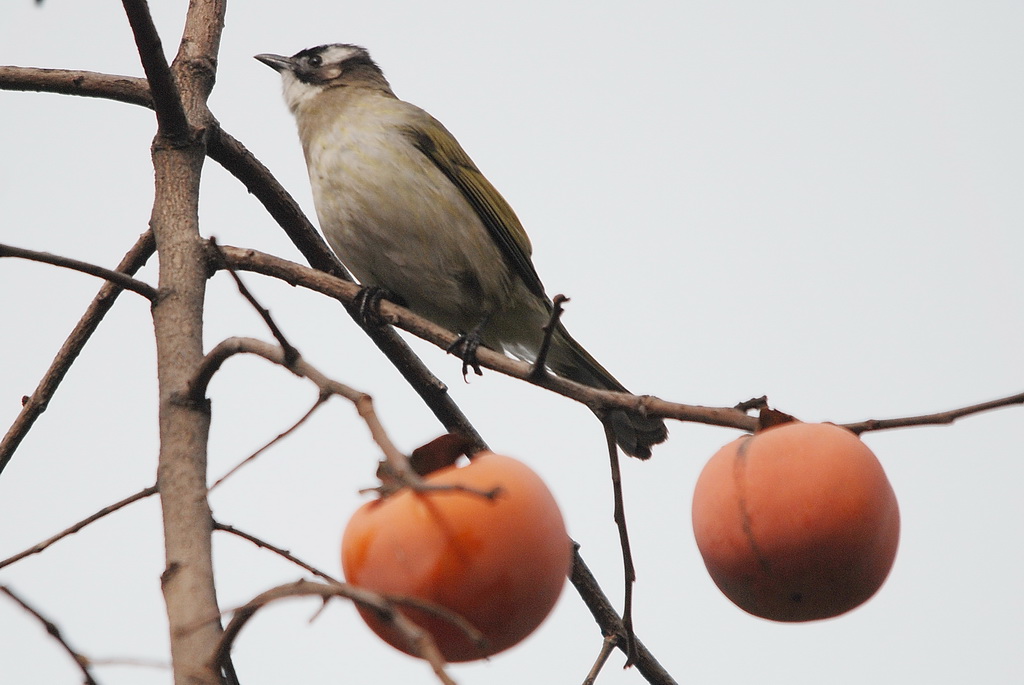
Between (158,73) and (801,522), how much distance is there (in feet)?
7.05

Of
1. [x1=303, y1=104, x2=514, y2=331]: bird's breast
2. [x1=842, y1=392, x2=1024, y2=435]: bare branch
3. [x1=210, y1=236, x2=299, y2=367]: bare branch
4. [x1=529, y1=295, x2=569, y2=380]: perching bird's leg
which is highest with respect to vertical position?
[x1=303, y1=104, x2=514, y2=331]: bird's breast

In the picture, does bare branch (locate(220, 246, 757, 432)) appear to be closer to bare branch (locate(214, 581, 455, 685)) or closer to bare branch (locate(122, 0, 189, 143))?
bare branch (locate(122, 0, 189, 143))

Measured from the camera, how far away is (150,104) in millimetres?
3588

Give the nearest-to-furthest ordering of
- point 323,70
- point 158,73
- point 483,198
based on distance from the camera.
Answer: point 158,73, point 483,198, point 323,70

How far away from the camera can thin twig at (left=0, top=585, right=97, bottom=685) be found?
2.06 meters

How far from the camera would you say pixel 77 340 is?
128 inches

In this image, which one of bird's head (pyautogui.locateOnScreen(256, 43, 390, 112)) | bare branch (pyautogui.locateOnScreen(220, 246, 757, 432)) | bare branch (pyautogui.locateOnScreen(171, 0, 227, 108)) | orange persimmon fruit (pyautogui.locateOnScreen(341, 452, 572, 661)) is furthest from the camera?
bird's head (pyautogui.locateOnScreen(256, 43, 390, 112))

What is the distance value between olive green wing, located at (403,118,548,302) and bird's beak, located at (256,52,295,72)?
1.25m

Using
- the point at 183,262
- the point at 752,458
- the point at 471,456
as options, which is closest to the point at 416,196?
the point at 183,262

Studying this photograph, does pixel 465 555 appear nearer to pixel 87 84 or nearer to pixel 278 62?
pixel 87 84

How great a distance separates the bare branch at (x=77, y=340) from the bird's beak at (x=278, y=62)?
343 cm

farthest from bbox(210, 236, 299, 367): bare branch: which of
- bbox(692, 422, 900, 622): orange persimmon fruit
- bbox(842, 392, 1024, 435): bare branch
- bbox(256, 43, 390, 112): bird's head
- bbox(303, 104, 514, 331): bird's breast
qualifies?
bbox(256, 43, 390, 112): bird's head

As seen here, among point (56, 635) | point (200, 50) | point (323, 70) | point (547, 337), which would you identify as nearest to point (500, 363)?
point (547, 337)

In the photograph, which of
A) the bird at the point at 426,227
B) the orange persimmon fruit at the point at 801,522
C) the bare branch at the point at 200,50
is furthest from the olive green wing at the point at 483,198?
the orange persimmon fruit at the point at 801,522
